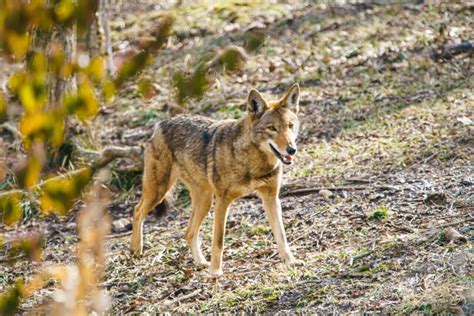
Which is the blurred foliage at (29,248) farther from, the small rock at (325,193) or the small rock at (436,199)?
the small rock at (325,193)

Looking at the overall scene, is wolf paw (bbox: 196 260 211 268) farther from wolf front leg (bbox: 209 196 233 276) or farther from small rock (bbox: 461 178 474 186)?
small rock (bbox: 461 178 474 186)

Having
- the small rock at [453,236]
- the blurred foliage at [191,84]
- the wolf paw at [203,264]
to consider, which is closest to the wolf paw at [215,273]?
the wolf paw at [203,264]

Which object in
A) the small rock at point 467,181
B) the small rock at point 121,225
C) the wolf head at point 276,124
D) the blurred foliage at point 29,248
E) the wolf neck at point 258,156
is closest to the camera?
the blurred foliage at point 29,248

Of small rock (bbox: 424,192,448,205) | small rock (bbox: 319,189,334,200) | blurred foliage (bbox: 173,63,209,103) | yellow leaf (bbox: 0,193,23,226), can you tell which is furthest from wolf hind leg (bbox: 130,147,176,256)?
blurred foliage (bbox: 173,63,209,103)

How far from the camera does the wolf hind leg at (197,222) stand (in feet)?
24.2

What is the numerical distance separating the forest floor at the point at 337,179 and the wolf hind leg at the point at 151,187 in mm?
166

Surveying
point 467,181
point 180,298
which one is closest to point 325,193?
point 467,181

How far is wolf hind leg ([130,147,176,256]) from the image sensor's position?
25.5 feet

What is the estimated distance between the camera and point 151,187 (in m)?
7.84

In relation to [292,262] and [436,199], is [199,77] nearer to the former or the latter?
[292,262]

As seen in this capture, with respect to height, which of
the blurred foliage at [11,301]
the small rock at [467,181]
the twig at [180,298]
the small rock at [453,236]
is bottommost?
the twig at [180,298]

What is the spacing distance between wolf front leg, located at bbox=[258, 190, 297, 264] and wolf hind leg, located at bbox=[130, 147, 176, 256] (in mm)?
1081

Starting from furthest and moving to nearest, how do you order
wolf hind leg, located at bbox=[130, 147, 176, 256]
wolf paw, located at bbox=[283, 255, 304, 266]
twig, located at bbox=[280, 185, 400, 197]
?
1. twig, located at bbox=[280, 185, 400, 197]
2. wolf hind leg, located at bbox=[130, 147, 176, 256]
3. wolf paw, located at bbox=[283, 255, 304, 266]

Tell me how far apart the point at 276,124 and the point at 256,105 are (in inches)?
11.7
